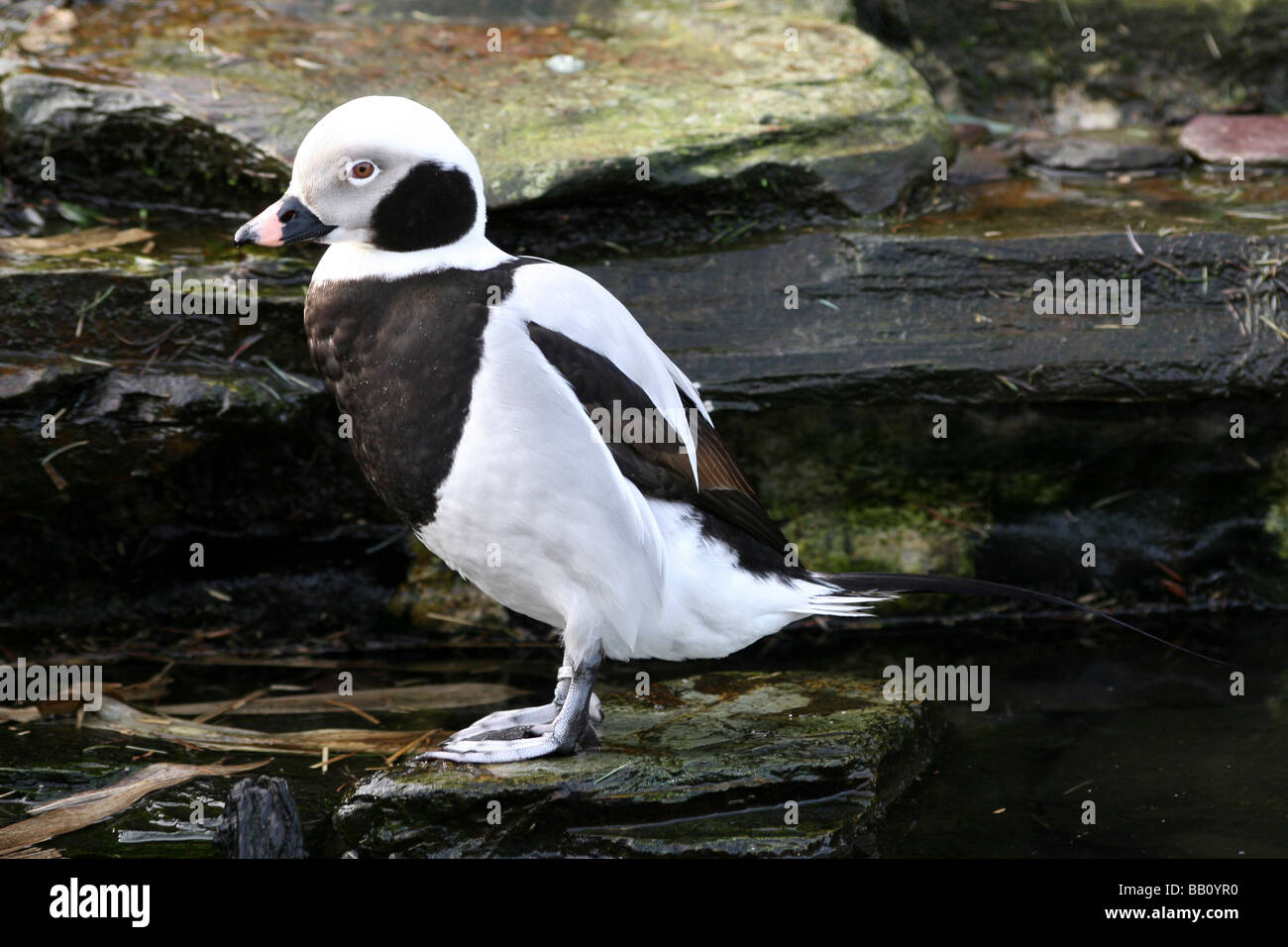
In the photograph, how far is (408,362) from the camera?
3662mm

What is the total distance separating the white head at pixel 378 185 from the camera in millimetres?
3623

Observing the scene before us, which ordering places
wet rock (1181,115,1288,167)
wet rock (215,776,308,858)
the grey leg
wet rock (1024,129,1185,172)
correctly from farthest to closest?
1. wet rock (1024,129,1185,172)
2. wet rock (1181,115,1288,167)
3. the grey leg
4. wet rock (215,776,308,858)

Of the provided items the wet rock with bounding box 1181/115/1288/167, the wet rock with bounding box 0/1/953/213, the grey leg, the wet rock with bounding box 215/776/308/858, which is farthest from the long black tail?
the wet rock with bounding box 1181/115/1288/167

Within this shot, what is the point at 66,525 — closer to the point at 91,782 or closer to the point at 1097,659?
the point at 91,782

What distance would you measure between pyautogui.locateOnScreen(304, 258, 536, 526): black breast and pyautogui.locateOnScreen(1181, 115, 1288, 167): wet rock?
13.4 feet

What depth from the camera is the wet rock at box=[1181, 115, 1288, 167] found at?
6.41 metres

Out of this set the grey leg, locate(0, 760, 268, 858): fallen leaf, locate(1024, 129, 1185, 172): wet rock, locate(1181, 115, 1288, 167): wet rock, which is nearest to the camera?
locate(0, 760, 268, 858): fallen leaf

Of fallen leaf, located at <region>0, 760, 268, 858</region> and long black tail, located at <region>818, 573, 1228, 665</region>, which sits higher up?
long black tail, located at <region>818, 573, 1228, 665</region>

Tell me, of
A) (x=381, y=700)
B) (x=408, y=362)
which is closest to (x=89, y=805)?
(x=381, y=700)

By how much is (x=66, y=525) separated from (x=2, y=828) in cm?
165

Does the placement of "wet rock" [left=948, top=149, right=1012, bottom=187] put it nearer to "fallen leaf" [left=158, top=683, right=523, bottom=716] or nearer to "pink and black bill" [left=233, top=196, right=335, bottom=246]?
"fallen leaf" [left=158, top=683, right=523, bottom=716]

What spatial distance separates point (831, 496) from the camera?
5594 mm

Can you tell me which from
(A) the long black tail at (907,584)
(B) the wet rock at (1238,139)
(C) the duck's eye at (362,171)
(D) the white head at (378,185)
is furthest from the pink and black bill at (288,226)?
(B) the wet rock at (1238,139)

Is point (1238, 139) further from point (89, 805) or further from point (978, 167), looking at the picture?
point (89, 805)
